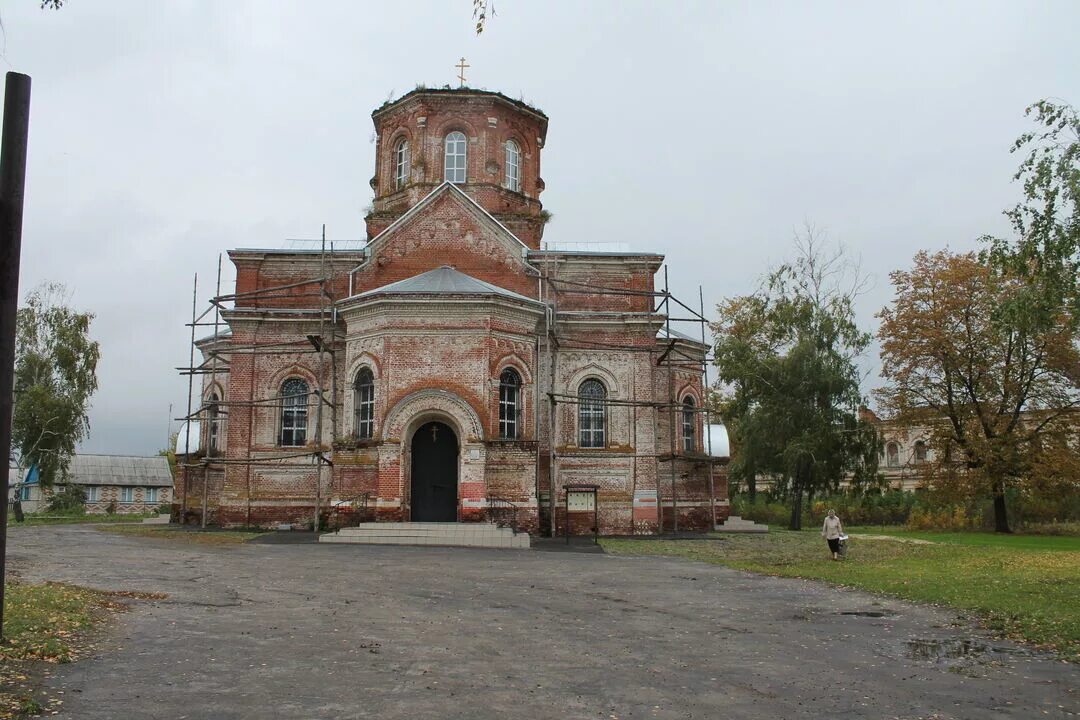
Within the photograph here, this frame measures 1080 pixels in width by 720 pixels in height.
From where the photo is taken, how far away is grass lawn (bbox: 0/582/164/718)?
22.3 feet

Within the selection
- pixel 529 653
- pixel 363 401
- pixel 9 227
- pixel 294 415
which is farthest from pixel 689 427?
pixel 9 227

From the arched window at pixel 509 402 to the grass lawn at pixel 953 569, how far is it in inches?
157

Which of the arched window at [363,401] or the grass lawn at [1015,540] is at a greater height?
the arched window at [363,401]

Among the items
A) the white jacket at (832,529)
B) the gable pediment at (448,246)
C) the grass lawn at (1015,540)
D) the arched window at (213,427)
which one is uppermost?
the gable pediment at (448,246)

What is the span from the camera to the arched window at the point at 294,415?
1052 inches

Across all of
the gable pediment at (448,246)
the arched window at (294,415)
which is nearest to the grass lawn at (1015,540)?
the gable pediment at (448,246)

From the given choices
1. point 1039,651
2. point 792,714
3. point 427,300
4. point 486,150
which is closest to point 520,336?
point 427,300

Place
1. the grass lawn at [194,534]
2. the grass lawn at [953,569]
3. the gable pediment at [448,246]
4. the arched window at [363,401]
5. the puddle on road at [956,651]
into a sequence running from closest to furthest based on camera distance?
the puddle on road at [956,651] < the grass lawn at [953,569] < the grass lawn at [194,534] < the arched window at [363,401] < the gable pediment at [448,246]

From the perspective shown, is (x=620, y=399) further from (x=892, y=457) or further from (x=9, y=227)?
(x=892, y=457)

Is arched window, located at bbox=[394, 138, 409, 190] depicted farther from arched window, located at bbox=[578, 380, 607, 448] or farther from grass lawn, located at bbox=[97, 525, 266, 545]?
grass lawn, located at bbox=[97, 525, 266, 545]

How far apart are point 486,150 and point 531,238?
3.20m

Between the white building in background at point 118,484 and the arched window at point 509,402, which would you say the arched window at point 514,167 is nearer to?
→ the arched window at point 509,402

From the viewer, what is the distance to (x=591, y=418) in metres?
27.2

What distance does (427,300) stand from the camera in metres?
24.1
